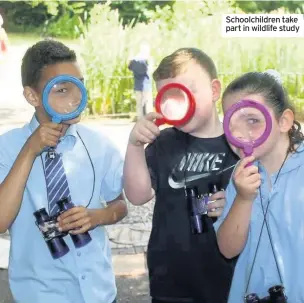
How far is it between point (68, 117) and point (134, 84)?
26.8 ft

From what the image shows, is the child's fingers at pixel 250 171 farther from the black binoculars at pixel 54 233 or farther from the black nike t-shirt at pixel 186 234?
the black binoculars at pixel 54 233

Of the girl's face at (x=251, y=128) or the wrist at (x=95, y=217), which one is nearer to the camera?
the girl's face at (x=251, y=128)

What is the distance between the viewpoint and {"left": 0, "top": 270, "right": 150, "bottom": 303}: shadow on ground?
4.44 metres

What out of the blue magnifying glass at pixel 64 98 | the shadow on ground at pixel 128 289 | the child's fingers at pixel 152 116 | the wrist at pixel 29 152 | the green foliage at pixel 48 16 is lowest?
the shadow on ground at pixel 128 289

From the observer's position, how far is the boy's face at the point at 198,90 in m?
2.48

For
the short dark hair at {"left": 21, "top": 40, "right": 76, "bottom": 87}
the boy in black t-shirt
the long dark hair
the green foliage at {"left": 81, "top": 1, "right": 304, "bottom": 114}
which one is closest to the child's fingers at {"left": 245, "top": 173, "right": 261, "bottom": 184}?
the long dark hair

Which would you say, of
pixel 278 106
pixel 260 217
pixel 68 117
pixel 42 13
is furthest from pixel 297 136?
pixel 42 13

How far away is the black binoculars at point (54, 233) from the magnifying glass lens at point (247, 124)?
0.71m

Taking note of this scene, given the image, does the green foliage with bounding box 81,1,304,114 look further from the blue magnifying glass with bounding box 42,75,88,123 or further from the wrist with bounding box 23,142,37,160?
the wrist with bounding box 23,142,37,160

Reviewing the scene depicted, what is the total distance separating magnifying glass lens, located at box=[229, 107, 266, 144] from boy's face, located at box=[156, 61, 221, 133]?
1.32 ft

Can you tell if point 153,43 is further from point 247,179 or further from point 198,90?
point 247,179

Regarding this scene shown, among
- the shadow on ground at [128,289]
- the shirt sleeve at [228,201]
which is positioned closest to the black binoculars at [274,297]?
the shirt sleeve at [228,201]

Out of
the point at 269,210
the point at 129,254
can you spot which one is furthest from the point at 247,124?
the point at 129,254

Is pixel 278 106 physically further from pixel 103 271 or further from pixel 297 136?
pixel 103 271
